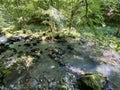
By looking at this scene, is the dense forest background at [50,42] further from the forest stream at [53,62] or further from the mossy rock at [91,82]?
the mossy rock at [91,82]

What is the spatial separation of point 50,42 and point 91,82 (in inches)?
90.4

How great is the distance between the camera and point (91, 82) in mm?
3607

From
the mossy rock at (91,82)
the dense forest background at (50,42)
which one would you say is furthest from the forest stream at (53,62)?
the mossy rock at (91,82)

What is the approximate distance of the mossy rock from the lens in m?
3.59

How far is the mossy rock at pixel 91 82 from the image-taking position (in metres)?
3.59

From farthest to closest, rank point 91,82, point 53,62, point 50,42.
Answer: point 50,42, point 53,62, point 91,82

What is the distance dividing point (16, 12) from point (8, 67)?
3251 millimetres

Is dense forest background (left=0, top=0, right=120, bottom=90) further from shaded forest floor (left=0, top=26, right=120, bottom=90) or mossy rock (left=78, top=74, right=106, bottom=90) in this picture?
mossy rock (left=78, top=74, right=106, bottom=90)

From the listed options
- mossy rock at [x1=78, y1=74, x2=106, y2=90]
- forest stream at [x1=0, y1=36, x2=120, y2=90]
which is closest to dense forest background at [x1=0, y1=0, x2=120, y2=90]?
forest stream at [x1=0, y1=36, x2=120, y2=90]

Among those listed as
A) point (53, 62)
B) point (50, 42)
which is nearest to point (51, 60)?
point (53, 62)

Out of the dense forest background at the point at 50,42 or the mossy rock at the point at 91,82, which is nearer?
the mossy rock at the point at 91,82

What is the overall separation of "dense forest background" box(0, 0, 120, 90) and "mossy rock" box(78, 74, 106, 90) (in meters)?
0.11

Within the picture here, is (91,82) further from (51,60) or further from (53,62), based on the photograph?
(51,60)

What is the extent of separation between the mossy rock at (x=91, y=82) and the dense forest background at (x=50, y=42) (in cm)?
11
